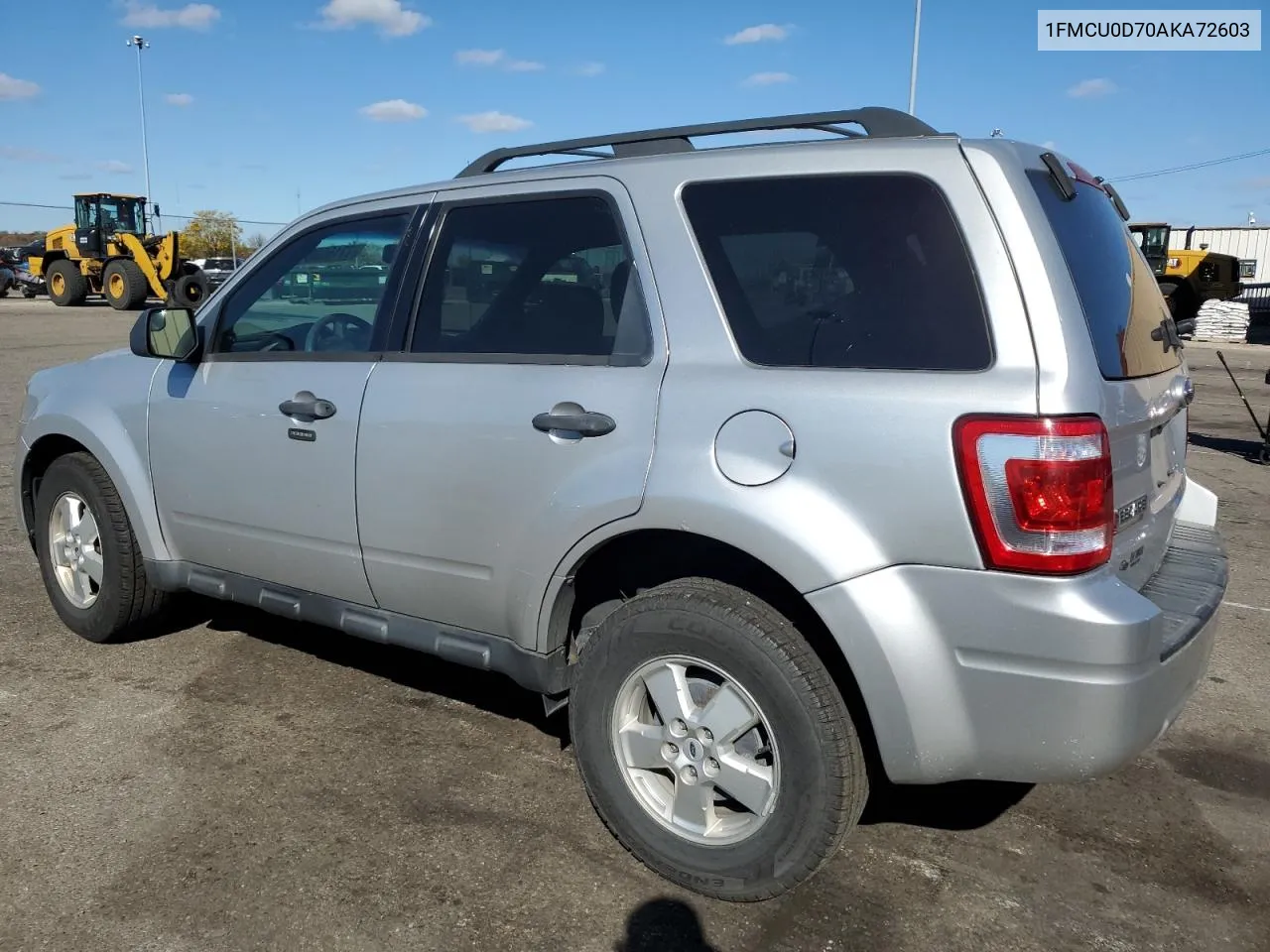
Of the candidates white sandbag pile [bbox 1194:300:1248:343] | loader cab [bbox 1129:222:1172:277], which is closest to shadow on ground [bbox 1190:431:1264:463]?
loader cab [bbox 1129:222:1172:277]

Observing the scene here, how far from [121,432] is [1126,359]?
3569 mm

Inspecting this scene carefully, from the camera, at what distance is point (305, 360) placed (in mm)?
3582

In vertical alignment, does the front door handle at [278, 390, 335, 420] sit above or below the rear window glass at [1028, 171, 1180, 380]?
below

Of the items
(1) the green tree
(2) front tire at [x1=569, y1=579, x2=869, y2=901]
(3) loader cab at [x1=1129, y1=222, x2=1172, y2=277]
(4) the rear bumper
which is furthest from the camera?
(1) the green tree

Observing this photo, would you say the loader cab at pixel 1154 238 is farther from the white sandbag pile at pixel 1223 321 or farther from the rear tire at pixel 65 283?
the rear tire at pixel 65 283

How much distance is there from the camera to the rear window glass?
8.15 ft

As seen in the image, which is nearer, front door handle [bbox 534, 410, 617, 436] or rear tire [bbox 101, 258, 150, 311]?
front door handle [bbox 534, 410, 617, 436]

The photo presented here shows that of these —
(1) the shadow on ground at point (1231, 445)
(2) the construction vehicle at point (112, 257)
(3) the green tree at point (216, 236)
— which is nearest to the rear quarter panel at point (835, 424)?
(1) the shadow on ground at point (1231, 445)

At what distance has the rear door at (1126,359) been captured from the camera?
246 cm

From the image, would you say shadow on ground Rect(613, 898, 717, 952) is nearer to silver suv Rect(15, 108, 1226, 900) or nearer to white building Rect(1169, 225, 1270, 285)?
silver suv Rect(15, 108, 1226, 900)

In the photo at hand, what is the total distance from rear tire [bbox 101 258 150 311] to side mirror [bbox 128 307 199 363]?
2891 centimetres

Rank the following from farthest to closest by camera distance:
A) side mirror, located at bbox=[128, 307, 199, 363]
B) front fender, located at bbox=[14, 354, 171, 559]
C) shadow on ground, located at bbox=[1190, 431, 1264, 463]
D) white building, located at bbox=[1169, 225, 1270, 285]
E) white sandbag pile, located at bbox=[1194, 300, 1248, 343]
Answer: white building, located at bbox=[1169, 225, 1270, 285] → white sandbag pile, located at bbox=[1194, 300, 1248, 343] → shadow on ground, located at bbox=[1190, 431, 1264, 463] → front fender, located at bbox=[14, 354, 171, 559] → side mirror, located at bbox=[128, 307, 199, 363]

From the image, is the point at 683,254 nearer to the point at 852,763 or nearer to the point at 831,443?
the point at 831,443

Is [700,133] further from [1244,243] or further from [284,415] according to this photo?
[1244,243]
